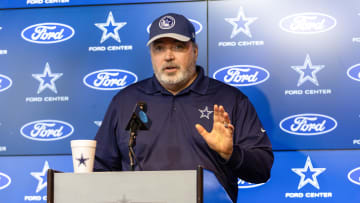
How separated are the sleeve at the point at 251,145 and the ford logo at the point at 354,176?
72 centimetres

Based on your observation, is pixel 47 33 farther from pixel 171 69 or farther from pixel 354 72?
pixel 354 72

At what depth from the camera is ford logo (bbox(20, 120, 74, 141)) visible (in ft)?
12.5

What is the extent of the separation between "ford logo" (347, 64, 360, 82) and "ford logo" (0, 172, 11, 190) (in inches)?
88.9

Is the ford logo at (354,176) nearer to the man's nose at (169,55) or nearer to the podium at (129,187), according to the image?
the man's nose at (169,55)

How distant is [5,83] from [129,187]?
7.13 ft

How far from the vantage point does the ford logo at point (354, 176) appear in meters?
3.51

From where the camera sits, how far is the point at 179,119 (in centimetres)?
310

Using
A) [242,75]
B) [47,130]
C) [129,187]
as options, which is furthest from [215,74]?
[129,187]

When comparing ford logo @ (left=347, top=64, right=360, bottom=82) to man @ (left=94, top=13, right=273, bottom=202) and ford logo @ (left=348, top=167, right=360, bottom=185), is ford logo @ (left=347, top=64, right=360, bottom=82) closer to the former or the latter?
ford logo @ (left=348, top=167, right=360, bottom=185)

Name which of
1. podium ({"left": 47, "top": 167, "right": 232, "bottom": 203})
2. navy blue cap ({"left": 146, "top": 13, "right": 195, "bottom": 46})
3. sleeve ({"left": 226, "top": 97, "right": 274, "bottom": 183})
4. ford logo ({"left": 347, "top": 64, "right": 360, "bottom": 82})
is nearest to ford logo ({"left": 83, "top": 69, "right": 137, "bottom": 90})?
navy blue cap ({"left": 146, "top": 13, "right": 195, "bottom": 46})

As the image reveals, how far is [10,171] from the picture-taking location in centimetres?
384

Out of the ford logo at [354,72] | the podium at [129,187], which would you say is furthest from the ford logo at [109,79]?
the podium at [129,187]

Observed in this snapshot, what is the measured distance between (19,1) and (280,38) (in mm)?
1772

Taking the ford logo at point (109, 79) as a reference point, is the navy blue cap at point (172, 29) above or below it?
above
